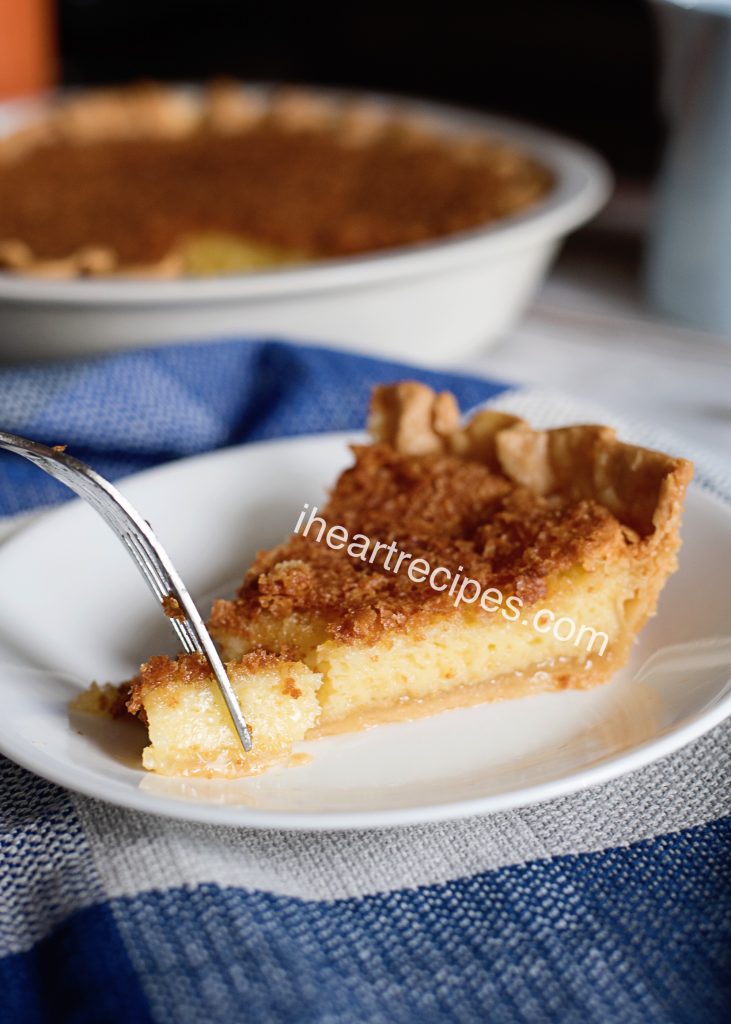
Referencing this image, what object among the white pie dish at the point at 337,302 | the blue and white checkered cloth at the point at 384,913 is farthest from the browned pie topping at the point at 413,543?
the white pie dish at the point at 337,302

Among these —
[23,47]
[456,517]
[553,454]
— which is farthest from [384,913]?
[23,47]

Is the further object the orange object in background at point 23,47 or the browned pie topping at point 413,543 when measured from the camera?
the orange object in background at point 23,47

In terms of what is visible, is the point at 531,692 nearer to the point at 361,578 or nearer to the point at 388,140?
the point at 361,578

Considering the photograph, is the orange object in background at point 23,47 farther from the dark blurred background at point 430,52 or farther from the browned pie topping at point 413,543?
the browned pie topping at point 413,543

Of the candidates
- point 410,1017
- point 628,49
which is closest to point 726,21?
point 410,1017

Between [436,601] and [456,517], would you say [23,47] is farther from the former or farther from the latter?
[436,601]

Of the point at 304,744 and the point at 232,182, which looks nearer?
the point at 304,744

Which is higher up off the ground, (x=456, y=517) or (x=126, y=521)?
(x=126, y=521)
